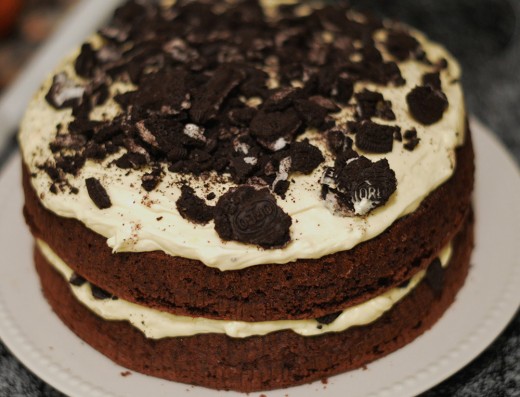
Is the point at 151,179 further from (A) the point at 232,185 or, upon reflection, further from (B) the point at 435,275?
(B) the point at 435,275

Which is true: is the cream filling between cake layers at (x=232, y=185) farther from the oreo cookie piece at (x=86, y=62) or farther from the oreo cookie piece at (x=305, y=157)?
the oreo cookie piece at (x=86, y=62)

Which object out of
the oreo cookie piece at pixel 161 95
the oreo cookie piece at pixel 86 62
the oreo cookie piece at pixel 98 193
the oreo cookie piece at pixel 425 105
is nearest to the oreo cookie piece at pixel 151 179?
the oreo cookie piece at pixel 98 193

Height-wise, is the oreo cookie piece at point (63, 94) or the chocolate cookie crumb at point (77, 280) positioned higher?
the oreo cookie piece at point (63, 94)

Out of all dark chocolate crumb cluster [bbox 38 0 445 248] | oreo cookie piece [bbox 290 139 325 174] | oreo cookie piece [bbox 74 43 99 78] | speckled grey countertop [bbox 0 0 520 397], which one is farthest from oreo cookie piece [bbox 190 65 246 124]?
speckled grey countertop [bbox 0 0 520 397]

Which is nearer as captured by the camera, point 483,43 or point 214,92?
point 214,92

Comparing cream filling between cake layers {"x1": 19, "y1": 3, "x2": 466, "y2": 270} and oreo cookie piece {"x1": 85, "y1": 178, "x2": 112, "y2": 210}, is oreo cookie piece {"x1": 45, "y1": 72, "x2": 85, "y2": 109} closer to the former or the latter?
cream filling between cake layers {"x1": 19, "y1": 3, "x2": 466, "y2": 270}

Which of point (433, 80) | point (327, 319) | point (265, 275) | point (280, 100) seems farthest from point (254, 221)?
Result: point (433, 80)

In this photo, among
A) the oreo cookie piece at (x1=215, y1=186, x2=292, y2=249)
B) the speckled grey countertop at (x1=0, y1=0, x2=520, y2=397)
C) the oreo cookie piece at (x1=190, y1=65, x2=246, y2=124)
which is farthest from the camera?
the speckled grey countertop at (x1=0, y1=0, x2=520, y2=397)

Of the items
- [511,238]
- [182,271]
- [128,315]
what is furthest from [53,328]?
[511,238]
